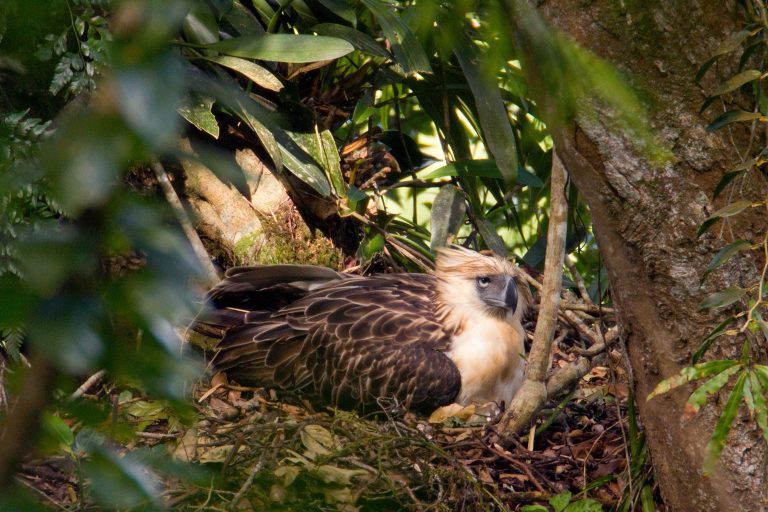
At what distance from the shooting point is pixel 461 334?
16.0 feet

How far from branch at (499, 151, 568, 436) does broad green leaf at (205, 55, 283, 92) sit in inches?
58.9

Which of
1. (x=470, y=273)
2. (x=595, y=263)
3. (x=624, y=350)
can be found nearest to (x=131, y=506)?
(x=624, y=350)

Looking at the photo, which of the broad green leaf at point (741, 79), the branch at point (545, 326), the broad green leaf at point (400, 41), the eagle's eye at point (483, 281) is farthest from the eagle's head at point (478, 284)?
the broad green leaf at point (741, 79)

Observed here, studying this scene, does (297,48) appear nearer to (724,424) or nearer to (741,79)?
(741,79)

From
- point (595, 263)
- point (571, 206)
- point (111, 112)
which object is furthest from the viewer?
point (595, 263)

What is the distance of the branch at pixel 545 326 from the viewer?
12.2 feet

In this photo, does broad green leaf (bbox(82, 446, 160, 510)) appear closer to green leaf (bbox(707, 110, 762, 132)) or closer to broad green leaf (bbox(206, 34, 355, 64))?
green leaf (bbox(707, 110, 762, 132))

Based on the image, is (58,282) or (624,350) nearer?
(58,282)

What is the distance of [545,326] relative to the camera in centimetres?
390

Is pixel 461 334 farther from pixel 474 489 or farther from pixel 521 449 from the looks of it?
pixel 474 489

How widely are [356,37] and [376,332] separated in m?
1.48

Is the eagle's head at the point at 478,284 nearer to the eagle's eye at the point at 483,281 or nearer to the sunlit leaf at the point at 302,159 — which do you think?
the eagle's eye at the point at 483,281

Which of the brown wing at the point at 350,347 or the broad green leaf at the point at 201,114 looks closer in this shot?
the broad green leaf at the point at 201,114

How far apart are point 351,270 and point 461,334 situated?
2.75ft
